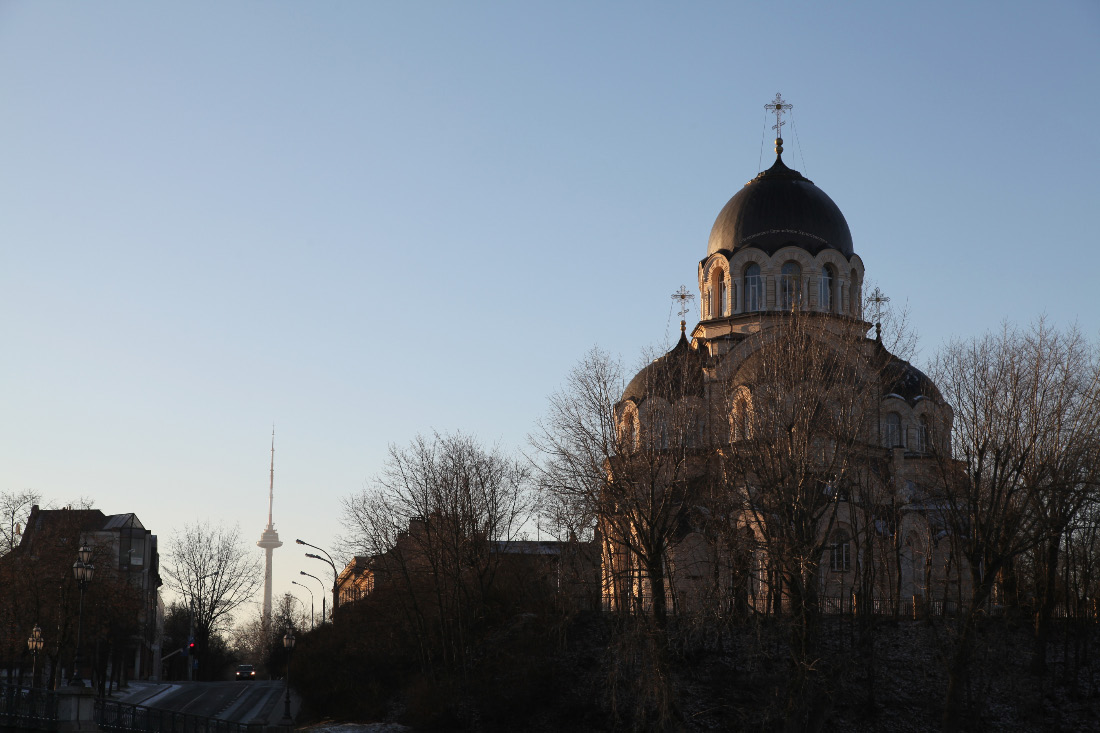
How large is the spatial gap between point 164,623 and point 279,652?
117 feet

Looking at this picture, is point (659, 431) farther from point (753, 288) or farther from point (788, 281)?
point (753, 288)

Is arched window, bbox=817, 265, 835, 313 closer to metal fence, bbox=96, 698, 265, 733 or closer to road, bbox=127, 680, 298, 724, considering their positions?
road, bbox=127, 680, 298, 724

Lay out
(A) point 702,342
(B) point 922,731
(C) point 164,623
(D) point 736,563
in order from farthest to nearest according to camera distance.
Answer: (C) point 164,623 → (A) point 702,342 → (B) point 922,731 → (D) point 736,563

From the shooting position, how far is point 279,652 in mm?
69438

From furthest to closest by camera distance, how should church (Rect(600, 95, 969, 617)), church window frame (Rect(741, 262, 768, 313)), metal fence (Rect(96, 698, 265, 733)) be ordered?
church window frame (Rect(741, 262, 768, 313)) < church (Rect(600, 95, 969, 617)) < metal fence (Rect(96, 698, 265, 733))

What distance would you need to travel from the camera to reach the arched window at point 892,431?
42562mm

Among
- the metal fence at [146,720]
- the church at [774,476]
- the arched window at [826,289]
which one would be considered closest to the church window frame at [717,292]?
the arched window at [826,289]

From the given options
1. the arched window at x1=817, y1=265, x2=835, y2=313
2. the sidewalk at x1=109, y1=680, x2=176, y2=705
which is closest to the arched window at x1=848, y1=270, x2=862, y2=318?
the arched window at x1=817, y1=265, x2=835, y2=313

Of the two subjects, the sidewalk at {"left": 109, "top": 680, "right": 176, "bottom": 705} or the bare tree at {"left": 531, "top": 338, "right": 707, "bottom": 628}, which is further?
the sidewalk at {"left": 109, "top": 680, "right": 176, "bottom": 705}

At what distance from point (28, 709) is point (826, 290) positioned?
31.9 metres

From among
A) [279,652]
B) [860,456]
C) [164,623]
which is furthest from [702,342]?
[164,623]

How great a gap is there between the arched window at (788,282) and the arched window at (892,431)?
216 inches

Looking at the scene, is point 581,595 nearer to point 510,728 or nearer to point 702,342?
point 510,728

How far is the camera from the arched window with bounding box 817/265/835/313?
45438 millimetres
